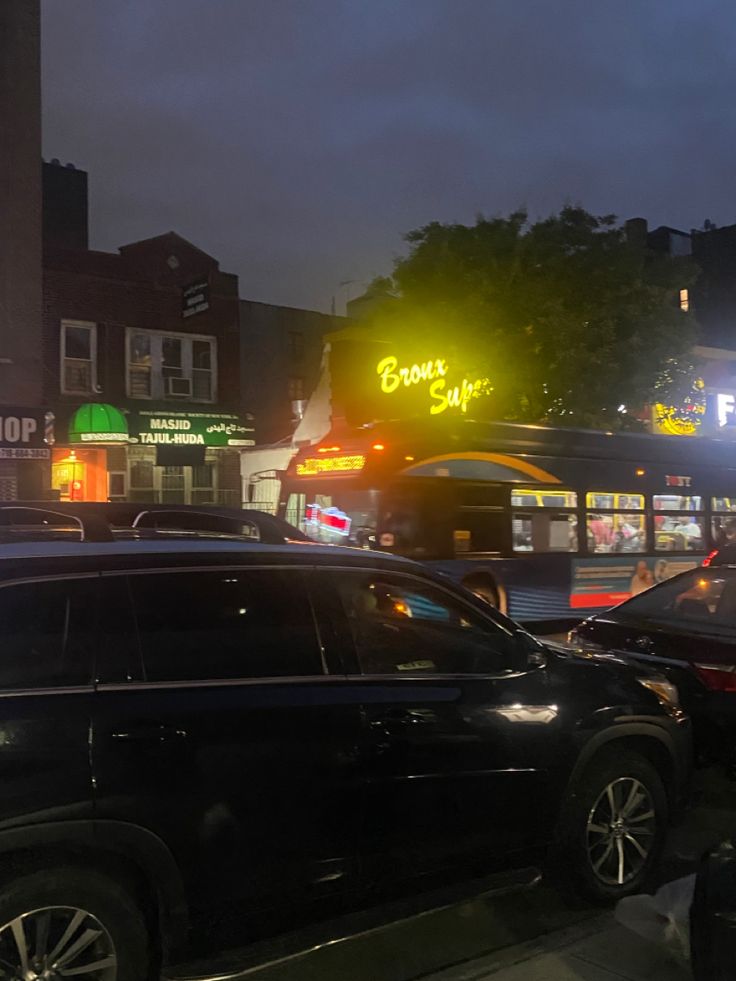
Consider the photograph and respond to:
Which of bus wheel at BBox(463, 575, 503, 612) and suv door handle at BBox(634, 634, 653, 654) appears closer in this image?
suv door handle at BBox(634, 634, 653, 654)

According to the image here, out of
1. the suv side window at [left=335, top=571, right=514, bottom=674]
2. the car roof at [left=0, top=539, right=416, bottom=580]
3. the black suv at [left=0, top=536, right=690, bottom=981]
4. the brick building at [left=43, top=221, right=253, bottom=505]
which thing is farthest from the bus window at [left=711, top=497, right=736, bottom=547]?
the brick building at [left=43, top=221, right=253, bottom=505]

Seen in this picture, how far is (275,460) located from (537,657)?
20992 millimetres

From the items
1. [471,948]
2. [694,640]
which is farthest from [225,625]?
[694,640]

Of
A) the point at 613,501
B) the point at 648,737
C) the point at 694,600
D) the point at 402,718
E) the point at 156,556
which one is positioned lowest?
the point at 648,737

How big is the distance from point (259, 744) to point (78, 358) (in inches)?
858

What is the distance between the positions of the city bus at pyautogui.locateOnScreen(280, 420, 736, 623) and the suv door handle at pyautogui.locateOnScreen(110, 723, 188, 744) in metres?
8.71

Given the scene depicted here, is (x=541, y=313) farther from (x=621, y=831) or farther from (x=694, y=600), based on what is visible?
(x=621, y=831)

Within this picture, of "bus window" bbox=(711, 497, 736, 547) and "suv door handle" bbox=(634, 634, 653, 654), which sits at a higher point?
"bus window" bbox=(711, 497, 736, 547)

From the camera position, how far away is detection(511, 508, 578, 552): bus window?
13320 millimetres

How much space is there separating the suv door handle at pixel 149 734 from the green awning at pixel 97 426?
19.9 m

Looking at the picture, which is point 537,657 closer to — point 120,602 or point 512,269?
point 120,602

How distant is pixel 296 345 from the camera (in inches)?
1147

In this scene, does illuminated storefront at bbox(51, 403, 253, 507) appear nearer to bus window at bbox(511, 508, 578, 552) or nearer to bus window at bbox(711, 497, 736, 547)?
bus window at bbox(511, 508, 578, 552)

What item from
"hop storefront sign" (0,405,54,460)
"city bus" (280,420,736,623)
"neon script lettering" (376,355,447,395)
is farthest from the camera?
"neon script lettering" (376,355,447,395)
